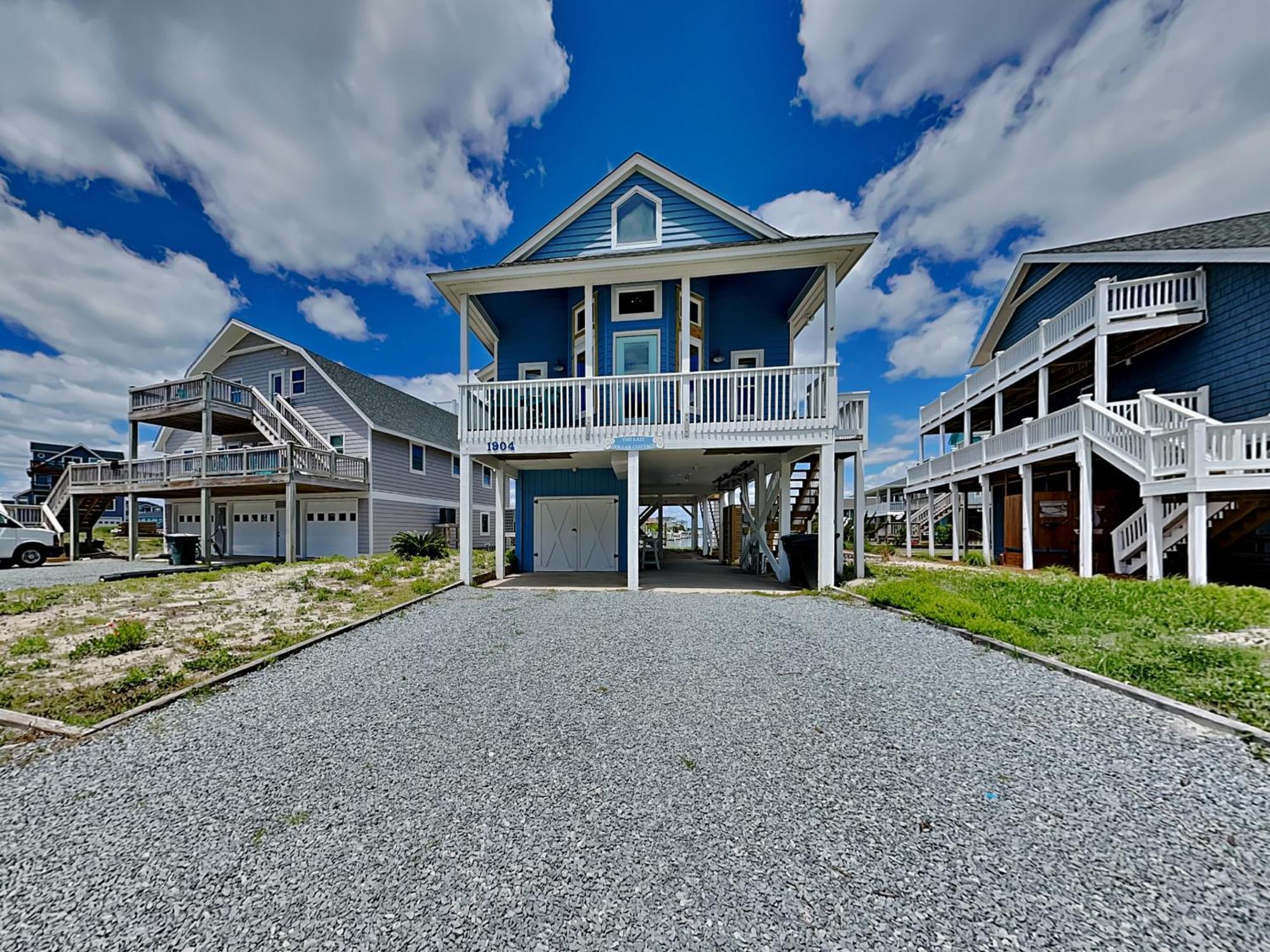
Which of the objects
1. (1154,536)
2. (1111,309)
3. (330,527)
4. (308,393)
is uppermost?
(1111,309)

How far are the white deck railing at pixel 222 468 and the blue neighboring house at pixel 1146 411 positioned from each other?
66.6 ft

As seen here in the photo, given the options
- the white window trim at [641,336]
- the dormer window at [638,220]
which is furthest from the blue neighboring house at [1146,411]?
the dormer window at [638,220]

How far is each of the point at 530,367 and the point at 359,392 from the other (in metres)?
11.1

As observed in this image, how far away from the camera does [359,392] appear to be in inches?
750

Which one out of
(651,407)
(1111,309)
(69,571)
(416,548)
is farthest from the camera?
(416,548)

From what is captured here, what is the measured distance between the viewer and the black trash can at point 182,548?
14219mm

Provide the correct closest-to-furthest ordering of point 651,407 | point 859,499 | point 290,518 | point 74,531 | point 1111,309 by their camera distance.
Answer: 1. point 651,407
2. point 859,499
3. point 1111,309
4. point 290,518
5. point 74,531

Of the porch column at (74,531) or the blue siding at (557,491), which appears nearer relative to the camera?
the blue siding at (557,491)

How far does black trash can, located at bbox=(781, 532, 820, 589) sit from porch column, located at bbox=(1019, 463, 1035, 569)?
7098mm

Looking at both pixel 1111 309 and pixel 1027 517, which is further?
pixel 1027 517

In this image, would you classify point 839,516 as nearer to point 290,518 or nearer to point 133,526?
point 290,518

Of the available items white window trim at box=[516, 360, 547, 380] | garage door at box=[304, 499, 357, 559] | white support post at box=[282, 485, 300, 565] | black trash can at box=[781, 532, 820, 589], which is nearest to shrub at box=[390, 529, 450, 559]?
garage door at box=[304, 499, 357, 559]

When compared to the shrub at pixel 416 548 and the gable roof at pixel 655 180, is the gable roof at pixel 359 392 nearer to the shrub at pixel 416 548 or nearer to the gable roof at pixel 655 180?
the shrub at pixel 416 548

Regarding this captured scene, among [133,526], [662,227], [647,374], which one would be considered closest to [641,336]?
[647,374]
